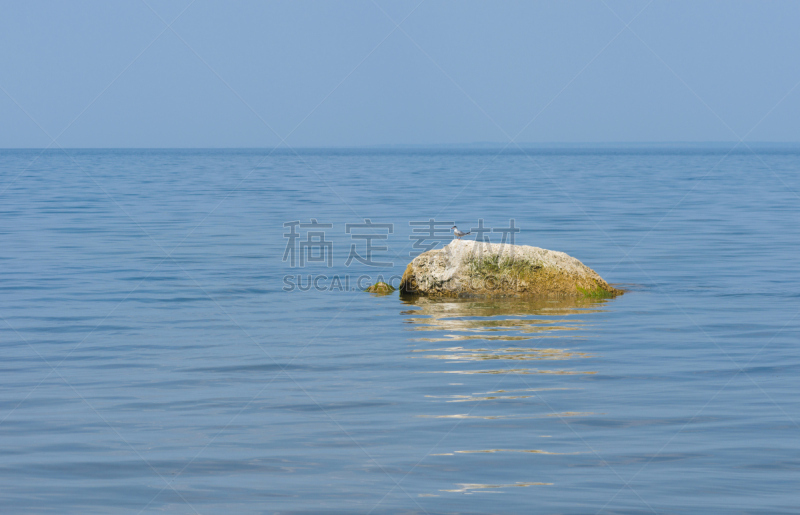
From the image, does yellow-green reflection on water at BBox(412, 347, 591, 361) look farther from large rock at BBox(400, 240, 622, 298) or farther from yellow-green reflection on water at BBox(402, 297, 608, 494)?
large rock at BBox(400, 240, 622, 298)

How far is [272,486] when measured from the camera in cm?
561

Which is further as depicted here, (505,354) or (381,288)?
(381,288)

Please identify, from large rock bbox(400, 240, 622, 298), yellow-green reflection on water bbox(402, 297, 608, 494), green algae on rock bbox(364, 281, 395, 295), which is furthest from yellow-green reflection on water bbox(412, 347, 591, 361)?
green algae on rock bbox(364, 281, 395, 295)

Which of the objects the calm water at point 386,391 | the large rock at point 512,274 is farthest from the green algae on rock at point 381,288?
the large rock at point 512,274

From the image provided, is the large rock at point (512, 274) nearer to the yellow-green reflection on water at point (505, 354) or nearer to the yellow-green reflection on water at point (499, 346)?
the yellow-green reflection on water at point (499, 346)

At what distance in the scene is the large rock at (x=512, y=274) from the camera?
1335cm

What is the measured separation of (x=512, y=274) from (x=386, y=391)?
588cm

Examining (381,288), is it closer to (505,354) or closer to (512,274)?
(512,274)

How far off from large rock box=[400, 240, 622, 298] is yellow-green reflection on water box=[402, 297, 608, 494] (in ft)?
0.95

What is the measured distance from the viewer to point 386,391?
25.9 feet

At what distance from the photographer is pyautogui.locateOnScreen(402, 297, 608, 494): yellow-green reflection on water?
705 cm

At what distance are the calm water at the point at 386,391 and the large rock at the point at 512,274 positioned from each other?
1.64ft

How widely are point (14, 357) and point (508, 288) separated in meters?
7.46

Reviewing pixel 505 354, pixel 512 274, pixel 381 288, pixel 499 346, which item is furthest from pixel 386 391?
pixel 381 288
